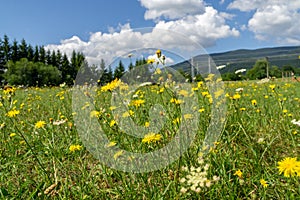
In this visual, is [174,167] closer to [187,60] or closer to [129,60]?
[187,60]

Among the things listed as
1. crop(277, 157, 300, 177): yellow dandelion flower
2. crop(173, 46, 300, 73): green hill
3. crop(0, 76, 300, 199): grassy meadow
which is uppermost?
crop(173, 46, 300, 73): green hill

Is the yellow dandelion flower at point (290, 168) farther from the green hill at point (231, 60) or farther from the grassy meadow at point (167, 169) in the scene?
the green hill at point (231, 60)

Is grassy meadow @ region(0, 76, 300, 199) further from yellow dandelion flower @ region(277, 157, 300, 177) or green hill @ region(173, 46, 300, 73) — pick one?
green hill @ region(173, 46, 300, 73)

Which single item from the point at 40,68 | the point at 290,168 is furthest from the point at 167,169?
the point at 40,68

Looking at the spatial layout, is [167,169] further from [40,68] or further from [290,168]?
[40,68]

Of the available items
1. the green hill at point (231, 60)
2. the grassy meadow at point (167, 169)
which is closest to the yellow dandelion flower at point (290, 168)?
the grassy meadow at point (167, 169)

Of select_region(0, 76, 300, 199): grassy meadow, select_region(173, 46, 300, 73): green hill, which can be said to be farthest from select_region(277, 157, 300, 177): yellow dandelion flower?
select_region(173, 46, 300, 73): green hill

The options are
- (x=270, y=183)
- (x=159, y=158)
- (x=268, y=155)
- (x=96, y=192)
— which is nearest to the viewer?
(x=270, y=183)

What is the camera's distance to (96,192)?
1399 mm

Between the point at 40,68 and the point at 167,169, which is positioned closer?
the point at 167,169

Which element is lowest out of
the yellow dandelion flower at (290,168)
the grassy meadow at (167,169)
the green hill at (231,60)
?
the grassy meadow at (167,169)

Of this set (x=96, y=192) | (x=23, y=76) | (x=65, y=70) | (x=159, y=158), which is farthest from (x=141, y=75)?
(x=65, y=70)

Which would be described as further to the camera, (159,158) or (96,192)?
(159,158)

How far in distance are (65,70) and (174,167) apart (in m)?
53.6
